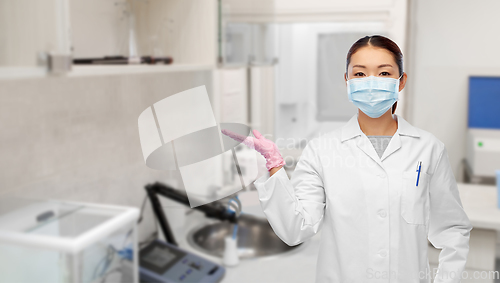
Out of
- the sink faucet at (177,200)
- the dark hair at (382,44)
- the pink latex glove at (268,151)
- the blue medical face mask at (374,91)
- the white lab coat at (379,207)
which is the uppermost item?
the dark hair at (382,44)

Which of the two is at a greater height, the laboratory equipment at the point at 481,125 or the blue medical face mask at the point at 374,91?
the blue medical face mask at the point at 374,91

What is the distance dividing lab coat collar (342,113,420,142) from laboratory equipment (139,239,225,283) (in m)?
0.64

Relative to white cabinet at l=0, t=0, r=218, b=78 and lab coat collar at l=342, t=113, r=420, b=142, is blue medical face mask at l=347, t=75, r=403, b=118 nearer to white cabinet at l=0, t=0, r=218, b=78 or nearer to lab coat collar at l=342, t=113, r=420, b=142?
lab coat collar at l=342, t=113, r=420, b=142

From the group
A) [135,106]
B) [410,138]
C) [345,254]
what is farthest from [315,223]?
[135,106]

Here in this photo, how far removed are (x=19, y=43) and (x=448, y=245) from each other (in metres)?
0.71

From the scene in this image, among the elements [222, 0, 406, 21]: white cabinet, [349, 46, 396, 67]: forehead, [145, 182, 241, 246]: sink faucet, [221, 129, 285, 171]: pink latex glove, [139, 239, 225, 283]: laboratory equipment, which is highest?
Answer: [222, 0, 406, 21]: white cabinet

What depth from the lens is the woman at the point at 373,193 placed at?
1.86 feet

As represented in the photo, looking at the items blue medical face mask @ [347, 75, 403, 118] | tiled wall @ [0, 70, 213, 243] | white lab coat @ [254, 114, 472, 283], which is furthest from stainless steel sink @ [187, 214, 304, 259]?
blue medical face mask @ [347, 75, 403, 118]

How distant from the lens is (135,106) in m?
1.31

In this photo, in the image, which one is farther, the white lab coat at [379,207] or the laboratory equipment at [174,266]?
the laboratory equipment at [174,266]

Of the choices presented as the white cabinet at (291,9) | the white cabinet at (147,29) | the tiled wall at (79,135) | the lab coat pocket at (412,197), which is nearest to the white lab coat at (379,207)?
the lab coat pocket at (412,197)

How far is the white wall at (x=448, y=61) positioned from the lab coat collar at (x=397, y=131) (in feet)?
1.20

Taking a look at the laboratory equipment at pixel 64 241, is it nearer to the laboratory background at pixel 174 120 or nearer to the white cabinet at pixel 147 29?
the laboratory background at pixel 174 120

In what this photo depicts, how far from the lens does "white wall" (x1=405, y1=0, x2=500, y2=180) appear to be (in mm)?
871
